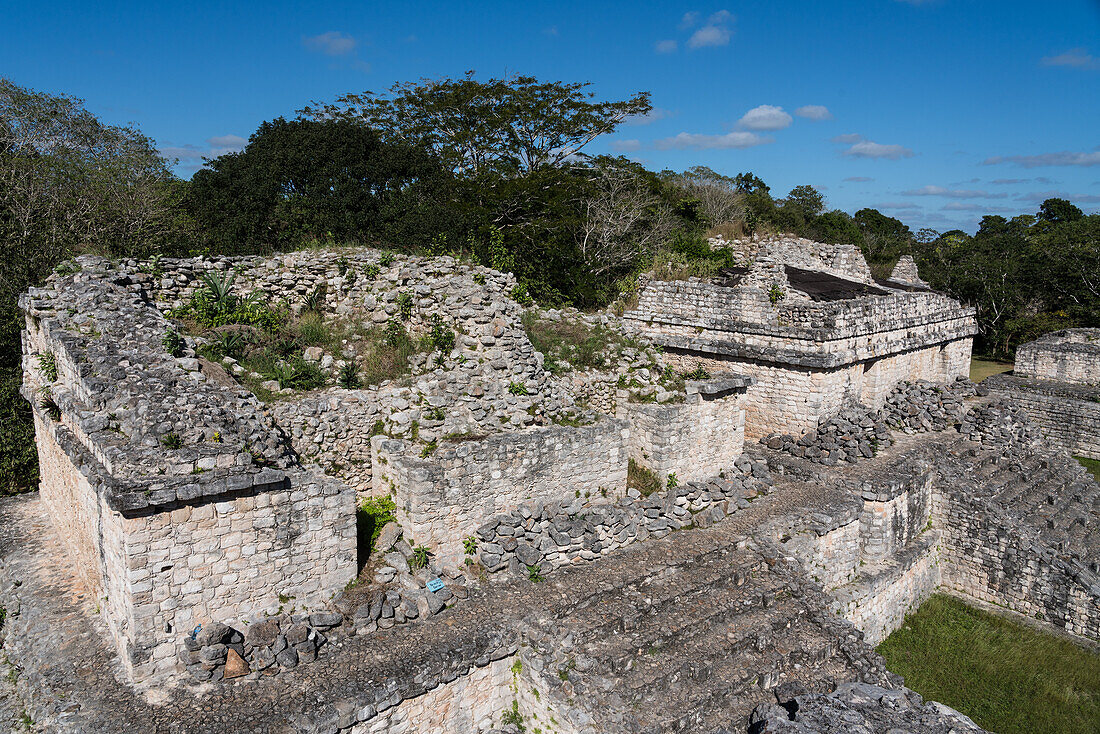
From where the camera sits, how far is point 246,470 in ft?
20.5

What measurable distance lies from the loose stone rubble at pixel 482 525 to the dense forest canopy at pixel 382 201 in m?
2.90

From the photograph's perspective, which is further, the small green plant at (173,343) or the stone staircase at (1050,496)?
the stone staircase at (1050,496)

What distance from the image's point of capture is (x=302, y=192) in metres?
14.7

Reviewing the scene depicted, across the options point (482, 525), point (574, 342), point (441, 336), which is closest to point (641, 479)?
point (574, 342)

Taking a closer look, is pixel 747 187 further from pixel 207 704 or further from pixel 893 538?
pixel 207 704

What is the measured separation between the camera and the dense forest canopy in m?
13.3

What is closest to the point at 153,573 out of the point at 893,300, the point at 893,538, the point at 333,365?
the point at 333,365

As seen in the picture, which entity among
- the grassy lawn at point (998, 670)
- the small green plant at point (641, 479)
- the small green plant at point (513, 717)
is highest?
the small green plant at point (641, 479)

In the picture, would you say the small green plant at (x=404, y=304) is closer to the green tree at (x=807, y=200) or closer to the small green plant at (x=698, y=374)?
the small green plant at (x=698, y=374)

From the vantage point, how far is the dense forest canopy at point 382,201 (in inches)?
525

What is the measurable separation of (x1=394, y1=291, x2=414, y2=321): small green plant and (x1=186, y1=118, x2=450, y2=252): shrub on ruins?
3.73m

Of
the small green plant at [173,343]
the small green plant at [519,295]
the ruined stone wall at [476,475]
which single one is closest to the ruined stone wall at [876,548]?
the ruined stone wall at [476,475]

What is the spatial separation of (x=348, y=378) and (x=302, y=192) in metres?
7.68

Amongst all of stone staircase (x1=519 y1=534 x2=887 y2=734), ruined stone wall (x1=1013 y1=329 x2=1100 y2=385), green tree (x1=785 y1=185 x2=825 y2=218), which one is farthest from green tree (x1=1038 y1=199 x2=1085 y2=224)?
stone staircase (x1=519 y1=534 x2=887 y2=734)
